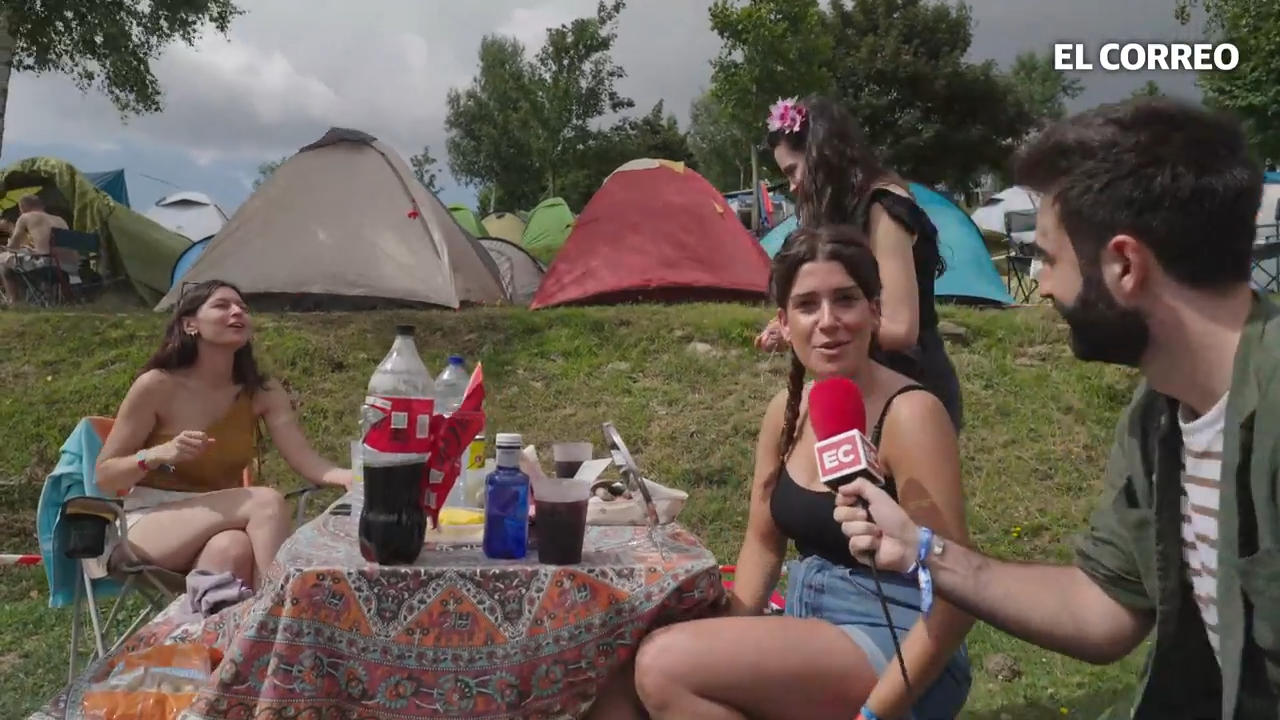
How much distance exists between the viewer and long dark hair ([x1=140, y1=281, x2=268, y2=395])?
9.99ft

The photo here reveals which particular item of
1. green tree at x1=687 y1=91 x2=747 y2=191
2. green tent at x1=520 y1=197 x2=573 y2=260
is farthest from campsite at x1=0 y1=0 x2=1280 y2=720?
green tree at x1=687 y1=91 x2=747 y2=191

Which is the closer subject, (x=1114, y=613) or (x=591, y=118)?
(x=1114, y=613)

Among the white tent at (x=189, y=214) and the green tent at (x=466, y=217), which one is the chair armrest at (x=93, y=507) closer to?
the green tent at (x=466, y=217)

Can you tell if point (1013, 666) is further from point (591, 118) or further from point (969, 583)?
point (591, 118)

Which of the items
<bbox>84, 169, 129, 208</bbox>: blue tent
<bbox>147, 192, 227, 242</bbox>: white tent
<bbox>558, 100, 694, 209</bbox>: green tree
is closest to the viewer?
<bbox>84, 169, 129, 208</bbox>: blue tent

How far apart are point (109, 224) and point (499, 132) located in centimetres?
2189

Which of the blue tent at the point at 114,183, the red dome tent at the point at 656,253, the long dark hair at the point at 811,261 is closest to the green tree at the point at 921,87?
the blue tent at the point at 114,183

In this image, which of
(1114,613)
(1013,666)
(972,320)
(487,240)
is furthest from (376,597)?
(487,240)

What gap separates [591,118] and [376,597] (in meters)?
27.6

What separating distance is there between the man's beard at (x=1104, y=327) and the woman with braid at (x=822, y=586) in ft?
1.56

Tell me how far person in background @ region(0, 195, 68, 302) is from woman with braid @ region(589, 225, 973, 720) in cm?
927

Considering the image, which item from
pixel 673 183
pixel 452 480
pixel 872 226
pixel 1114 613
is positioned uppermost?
pixel 673 183

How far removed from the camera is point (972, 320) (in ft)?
21.4

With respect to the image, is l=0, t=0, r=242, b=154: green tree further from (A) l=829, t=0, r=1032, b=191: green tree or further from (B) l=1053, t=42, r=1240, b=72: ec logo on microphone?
(A) l=829, t=0, r=1032, b=191: green tree
